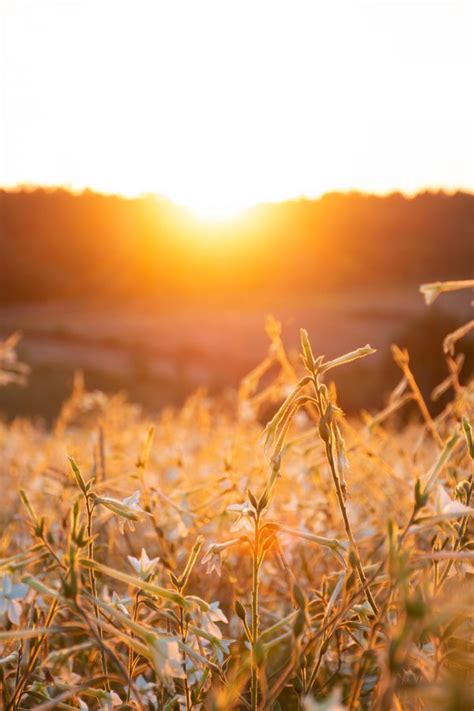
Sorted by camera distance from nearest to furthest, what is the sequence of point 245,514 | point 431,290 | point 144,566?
point 245,514
point 144,566
point 431,290

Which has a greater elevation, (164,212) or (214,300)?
(164,212)

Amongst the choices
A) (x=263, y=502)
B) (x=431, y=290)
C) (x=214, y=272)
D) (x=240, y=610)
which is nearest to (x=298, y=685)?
(x=240, y=610)

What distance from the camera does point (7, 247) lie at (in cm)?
2164

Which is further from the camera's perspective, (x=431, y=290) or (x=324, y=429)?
(x=431, y=290)

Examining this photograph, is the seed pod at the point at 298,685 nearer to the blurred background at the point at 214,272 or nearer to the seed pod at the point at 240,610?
the seed pod at the point at 240,610

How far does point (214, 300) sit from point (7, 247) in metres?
5.98

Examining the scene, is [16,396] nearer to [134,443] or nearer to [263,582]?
[134,443]

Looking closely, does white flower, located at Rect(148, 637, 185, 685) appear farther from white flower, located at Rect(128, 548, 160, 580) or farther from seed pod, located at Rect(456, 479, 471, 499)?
seed pod, located at Rect(456, 479, 471, 499)

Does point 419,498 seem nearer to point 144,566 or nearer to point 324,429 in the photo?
point 324,429

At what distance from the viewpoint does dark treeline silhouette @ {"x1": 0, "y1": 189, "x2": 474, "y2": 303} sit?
21625mm

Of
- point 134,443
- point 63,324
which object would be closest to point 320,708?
point 134,443

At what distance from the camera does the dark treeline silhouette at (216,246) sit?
70.9 feet

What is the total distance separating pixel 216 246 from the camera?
68.6ft

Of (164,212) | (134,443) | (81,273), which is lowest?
(134,443)
